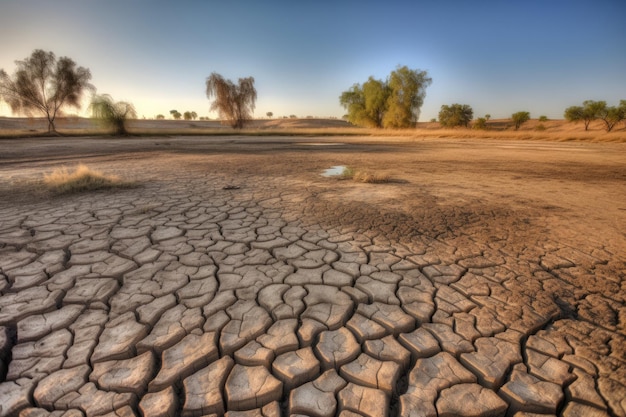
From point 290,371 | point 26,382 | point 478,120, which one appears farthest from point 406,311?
point 478,120

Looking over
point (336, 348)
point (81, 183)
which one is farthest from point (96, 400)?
point (81, 183)

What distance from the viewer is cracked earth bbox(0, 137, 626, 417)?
121 centimetres

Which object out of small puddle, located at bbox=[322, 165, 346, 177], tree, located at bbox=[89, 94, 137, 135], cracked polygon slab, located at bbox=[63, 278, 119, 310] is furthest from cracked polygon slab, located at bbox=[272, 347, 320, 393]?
tree, located at bbox=[89, 94, 137, 135]

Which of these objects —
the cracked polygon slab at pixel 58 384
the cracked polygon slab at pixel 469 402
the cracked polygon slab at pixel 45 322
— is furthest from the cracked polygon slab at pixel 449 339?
the cracked polygon slab at pixel 45 322

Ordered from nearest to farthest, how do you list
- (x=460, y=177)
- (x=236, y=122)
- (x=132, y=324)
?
(x=132, y=324) → (x=460, y=177) → (x=236, y=122)

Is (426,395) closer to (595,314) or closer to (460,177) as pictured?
(595,314)

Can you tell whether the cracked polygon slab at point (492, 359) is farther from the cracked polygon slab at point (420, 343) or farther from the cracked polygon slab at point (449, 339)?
the cracked polygon slab at point (420, 343)

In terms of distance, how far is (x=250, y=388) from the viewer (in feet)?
4.04

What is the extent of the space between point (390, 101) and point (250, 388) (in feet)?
102

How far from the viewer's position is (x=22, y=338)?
1516 mm

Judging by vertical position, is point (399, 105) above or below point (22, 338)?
above

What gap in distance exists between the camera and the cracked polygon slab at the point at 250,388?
118 cm

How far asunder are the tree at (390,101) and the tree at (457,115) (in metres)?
17.1

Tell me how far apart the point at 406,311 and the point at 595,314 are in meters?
1.11
